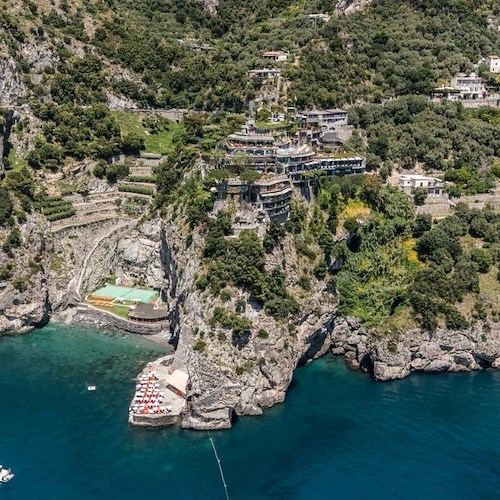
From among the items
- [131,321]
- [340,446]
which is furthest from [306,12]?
[340,446]

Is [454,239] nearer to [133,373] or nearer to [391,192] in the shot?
[391,192]

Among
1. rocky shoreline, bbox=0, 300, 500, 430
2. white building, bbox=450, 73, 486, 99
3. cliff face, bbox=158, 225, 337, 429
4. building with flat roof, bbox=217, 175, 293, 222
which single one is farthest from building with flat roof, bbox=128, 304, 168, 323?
white building, bbox=450, 73, 486, 99

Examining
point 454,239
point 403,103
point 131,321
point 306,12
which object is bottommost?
point 131,321

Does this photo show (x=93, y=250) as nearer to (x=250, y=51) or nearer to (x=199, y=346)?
Answer: (x=199, y=346)

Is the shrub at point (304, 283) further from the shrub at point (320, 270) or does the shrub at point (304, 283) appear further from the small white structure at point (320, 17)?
the small white structure at point (320, 17)

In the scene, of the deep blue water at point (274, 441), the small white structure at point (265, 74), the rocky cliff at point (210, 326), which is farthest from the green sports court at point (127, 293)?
the small white structure at point (265, 74)

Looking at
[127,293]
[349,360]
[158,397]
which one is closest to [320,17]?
[127,293]
